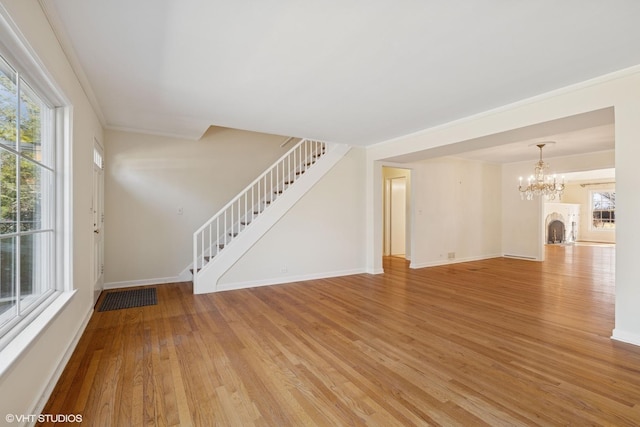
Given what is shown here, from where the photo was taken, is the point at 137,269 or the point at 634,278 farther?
the point at 137,269

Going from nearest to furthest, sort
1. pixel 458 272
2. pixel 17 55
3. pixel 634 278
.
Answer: pixel 17 55
pixel 634 278
pixel 458 272

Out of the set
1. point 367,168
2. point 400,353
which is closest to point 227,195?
point 367,168

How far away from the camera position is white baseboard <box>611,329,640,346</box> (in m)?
2.75

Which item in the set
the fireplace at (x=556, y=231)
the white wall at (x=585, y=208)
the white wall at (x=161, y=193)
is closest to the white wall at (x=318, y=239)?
the white wall at (x=161, y=193)

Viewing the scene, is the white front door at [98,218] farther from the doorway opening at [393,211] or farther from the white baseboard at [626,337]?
the doorway opening at [393,211]

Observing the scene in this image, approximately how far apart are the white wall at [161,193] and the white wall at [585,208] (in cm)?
1465

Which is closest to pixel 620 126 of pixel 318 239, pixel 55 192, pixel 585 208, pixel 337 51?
pixel 337 51

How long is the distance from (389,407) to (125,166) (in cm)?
513

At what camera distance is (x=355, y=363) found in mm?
2418

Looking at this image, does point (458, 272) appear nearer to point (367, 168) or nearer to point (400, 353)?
point (367, 168)

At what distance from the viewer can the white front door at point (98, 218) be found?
13.2ft

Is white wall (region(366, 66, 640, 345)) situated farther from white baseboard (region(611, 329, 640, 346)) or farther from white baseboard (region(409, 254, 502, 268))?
white baseboard (region(409, 254, 502, 268))

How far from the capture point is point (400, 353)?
8.52 ft

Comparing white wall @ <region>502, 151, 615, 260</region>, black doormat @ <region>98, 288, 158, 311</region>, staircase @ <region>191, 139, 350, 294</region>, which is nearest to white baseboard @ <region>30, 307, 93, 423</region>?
black doormat @ <region>98, 288, 158, 311</region>
